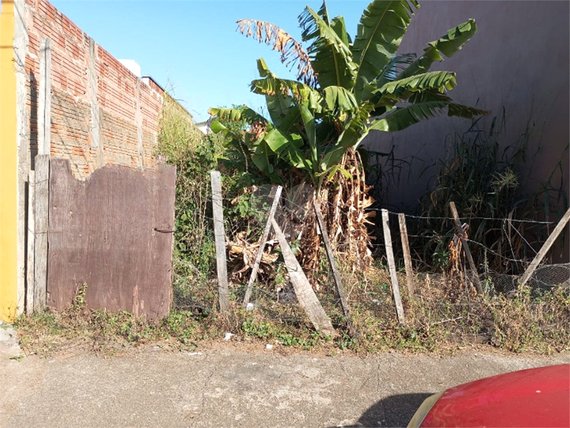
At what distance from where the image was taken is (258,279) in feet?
21.0

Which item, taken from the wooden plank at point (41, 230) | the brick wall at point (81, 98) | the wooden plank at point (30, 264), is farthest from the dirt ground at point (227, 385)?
the brick wall at point (81, 98)

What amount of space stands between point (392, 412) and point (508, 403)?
66.3 inches

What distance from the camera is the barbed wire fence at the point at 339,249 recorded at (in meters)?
5.68

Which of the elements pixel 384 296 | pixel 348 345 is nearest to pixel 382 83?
pixel 384 296

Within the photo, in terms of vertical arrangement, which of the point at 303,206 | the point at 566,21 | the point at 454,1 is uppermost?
the point at 454,1

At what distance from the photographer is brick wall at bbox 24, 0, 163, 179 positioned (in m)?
5.48

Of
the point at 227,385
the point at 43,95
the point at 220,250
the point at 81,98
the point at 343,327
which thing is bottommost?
the point at 227,385

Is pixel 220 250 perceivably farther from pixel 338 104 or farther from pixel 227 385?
pixel 338 104

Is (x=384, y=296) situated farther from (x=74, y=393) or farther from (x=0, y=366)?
(x=0, y=366)

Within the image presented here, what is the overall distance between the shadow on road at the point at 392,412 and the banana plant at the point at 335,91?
10.7ft

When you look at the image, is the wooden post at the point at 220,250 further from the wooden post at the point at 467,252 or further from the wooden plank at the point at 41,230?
the wooden post at the point at 467,252

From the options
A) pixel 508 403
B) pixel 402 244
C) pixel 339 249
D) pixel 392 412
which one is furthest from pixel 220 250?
pixel 508 403

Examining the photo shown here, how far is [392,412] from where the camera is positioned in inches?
150

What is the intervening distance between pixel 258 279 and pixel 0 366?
10.3ft
